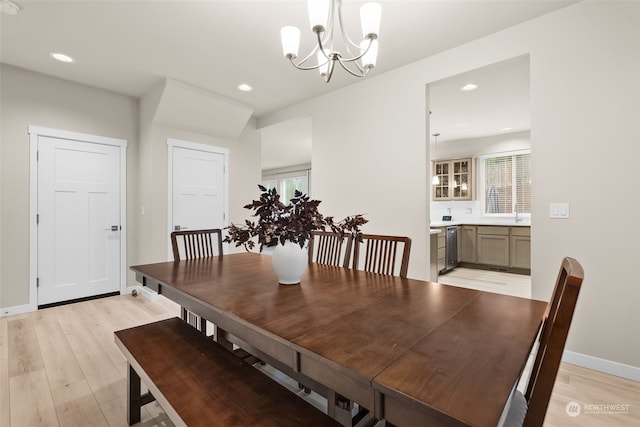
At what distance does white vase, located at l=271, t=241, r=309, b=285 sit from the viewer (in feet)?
4.99

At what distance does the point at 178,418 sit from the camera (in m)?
0.95

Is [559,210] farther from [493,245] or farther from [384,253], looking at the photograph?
[493,245]

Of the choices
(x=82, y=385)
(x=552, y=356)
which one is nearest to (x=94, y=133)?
(x=82, y=385)

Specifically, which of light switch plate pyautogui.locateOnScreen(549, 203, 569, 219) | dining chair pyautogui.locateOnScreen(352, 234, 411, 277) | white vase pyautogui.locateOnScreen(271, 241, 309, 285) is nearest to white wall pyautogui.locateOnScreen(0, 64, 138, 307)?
white vase pyautogui.locateOnScreen(271, 241, 309, 285)

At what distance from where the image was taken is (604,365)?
2.03 m

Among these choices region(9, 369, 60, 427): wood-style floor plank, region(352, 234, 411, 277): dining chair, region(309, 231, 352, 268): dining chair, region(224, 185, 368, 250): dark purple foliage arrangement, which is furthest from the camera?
region(309, 231, 352, 268): dining chair

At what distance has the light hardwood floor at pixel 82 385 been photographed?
1612 millimetres

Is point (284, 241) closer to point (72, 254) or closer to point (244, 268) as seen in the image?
point (244, 268)

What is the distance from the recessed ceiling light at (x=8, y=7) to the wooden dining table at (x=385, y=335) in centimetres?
232

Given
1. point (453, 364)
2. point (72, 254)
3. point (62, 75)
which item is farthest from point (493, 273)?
point (62, 75)

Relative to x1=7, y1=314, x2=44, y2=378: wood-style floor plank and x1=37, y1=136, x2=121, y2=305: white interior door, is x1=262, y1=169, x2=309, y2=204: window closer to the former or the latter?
x1=37, y1=136, x2=121, y2=305: white interior door

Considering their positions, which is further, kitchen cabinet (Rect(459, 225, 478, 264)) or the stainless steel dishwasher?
kitchen cabinet (Rect(459, 225, 478, 264))

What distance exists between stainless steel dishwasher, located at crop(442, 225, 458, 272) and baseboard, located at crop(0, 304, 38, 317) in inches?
223

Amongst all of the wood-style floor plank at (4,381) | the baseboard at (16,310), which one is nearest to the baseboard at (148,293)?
the baseboard at (16,310)
